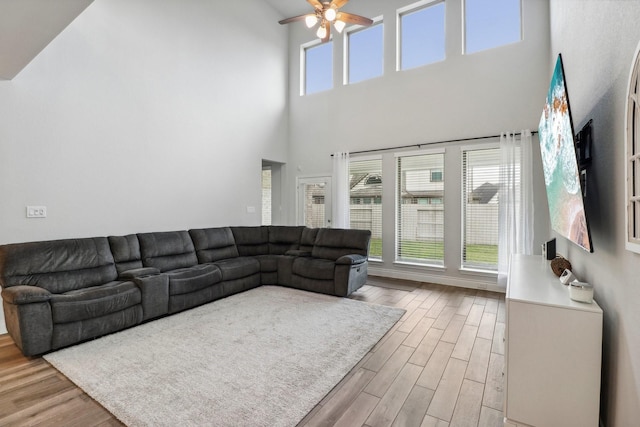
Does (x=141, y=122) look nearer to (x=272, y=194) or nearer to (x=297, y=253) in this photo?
(x=297, y=253)

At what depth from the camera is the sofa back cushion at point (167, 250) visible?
3830 millimetres

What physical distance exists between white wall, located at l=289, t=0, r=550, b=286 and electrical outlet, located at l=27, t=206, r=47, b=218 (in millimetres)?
4318

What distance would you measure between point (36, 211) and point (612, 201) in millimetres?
4958

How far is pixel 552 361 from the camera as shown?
1.57 m

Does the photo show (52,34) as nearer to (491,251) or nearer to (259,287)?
(259,287)

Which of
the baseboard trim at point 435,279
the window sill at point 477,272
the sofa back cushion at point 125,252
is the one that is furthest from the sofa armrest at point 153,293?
the window sill at point 477,272

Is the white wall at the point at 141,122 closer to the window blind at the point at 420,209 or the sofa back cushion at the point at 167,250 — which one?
the sofa back cushion at the point at 167,250

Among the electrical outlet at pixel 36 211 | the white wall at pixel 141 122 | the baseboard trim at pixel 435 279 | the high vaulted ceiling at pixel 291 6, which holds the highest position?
the high vaulted ceiling at pixel 291 6

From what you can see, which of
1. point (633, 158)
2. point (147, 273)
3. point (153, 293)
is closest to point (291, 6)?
point (147, 273)

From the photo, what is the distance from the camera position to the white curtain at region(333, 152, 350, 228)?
586 cm

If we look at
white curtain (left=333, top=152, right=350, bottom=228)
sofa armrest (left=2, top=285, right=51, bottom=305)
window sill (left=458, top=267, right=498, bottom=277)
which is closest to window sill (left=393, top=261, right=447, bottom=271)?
window sill (left=458, top=267, right=498, bottom=277)

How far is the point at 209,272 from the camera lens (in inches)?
154

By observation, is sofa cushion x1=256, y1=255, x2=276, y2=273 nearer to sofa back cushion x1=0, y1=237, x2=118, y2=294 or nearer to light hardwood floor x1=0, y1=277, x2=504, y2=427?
sofa back cushion x1=0, y1=237, x2=118, y2=294

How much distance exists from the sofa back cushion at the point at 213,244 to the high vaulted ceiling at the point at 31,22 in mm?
2660
